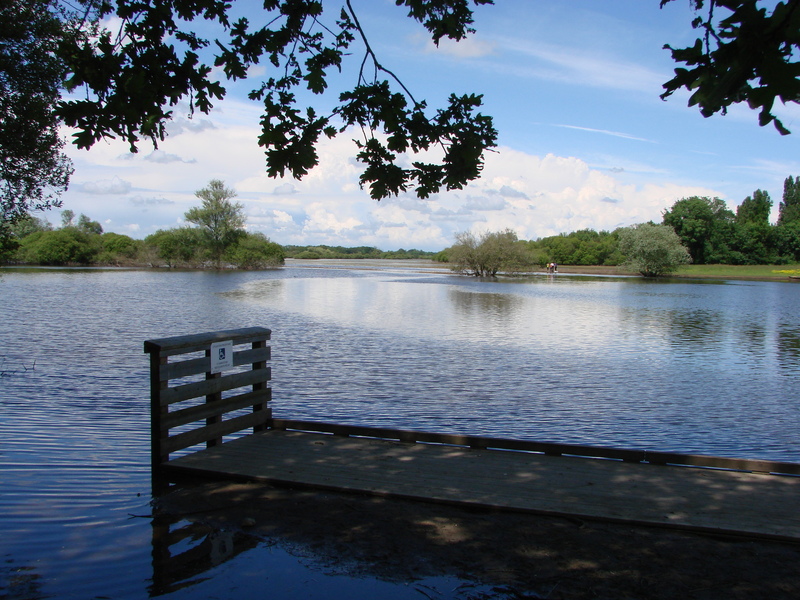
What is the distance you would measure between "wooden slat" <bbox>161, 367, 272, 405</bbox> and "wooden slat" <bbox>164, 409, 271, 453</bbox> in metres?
0.38

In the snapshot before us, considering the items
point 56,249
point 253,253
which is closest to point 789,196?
point 253,253

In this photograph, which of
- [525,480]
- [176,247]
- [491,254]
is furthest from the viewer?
[176,247]

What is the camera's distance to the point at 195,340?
6.30 m

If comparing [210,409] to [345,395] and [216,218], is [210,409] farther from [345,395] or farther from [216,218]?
[216,218]

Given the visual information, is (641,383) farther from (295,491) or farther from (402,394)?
(295,491)

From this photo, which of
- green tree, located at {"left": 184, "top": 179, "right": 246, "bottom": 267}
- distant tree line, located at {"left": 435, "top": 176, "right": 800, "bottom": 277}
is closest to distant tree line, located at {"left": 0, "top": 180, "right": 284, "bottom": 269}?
green tree, located at {"left": 184, "top": 179, "right": 246, "bottom": 267}

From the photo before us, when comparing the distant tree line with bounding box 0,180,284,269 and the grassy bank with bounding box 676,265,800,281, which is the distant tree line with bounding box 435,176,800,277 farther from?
the distant tree line with bounding box 0,180,284,269

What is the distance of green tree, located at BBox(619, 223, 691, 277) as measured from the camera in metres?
83.2

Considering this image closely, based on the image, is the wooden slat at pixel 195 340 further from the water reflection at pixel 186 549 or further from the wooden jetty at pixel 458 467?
the water reflection at pixel 186 549

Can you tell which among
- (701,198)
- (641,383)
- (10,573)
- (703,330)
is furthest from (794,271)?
(10,573)

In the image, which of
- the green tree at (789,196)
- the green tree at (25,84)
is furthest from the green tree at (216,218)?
the green tree at (789,196)

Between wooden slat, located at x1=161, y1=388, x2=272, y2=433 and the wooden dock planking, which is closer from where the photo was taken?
the wooden dock planking

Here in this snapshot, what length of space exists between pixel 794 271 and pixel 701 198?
873 inches

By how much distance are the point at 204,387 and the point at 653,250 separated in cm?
8443
